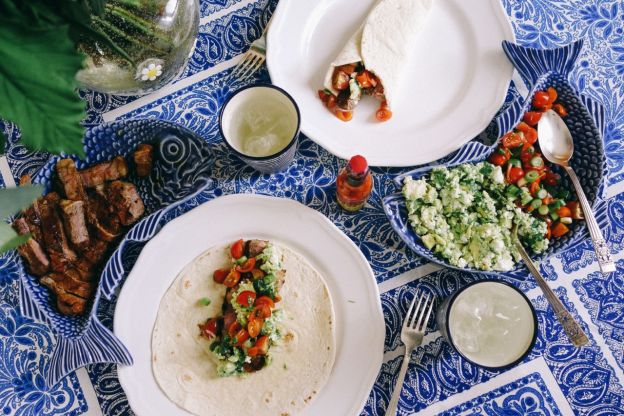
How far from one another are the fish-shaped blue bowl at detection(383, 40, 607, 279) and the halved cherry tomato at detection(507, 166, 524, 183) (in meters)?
0.11

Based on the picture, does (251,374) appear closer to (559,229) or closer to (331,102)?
(331,102)

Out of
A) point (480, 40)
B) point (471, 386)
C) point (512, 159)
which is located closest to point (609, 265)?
point (512, 159)

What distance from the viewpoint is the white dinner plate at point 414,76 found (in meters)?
2.29

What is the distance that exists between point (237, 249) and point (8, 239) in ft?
3.67

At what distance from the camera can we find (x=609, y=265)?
2162 mm

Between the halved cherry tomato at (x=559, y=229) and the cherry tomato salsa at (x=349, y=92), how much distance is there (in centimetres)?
83

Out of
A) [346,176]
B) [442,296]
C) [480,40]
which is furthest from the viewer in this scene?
[480,40]

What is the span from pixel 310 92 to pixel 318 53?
21 centimetres

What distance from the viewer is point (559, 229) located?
2184 millimetres

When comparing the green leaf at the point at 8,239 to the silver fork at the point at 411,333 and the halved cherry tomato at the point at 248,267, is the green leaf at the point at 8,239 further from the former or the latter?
the silver fork at the point at 411,333

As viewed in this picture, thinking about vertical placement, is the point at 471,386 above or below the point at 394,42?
below

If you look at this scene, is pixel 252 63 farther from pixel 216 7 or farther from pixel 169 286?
pixel 169 286

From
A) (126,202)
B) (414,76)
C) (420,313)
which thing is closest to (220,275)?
(126,202)

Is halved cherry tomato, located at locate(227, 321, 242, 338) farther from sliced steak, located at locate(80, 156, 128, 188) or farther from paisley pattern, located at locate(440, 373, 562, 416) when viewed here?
paisley pattern, located at locate(440, 373, 562, 416)
